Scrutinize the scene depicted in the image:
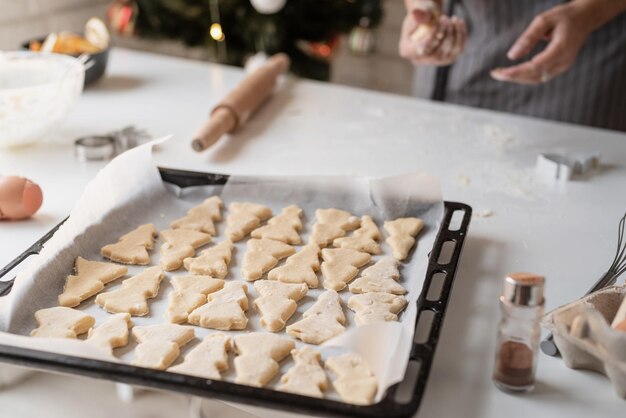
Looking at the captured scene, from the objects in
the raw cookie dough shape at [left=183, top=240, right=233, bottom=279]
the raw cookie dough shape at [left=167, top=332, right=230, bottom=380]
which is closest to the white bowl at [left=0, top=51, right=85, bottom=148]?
the raw cookie dough shape at [left=183, top=240, right=233, bottom=279]

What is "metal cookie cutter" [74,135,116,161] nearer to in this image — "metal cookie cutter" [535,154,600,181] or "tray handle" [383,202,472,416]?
"tray handle" [383,202,472,416]

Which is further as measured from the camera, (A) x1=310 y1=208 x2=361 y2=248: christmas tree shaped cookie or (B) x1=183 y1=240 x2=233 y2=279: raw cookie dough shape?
(A) x1=310 y1=208 x2=361 y2=248: christmas tree shaped cookie

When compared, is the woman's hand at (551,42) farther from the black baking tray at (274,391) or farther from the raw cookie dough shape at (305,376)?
the raw cookie dough shape at (305,376)

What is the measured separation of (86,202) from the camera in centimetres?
118

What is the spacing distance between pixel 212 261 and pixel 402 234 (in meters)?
0.30

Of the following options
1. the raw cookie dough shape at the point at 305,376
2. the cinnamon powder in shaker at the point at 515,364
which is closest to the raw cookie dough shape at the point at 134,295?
the raw cookie dough shape at the point at 305,376

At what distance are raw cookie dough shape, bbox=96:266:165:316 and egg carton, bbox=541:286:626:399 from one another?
517 millimetres

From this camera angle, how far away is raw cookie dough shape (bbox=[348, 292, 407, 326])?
991 mm

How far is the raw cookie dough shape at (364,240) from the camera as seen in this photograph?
46.6 inches

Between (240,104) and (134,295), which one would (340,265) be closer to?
(134,295)

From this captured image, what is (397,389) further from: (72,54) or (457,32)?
(72,54)

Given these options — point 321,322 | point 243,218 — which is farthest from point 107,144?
point 321,322

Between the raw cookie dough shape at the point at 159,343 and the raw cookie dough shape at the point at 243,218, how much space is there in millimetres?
291

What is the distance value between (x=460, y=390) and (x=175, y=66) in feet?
5.06
